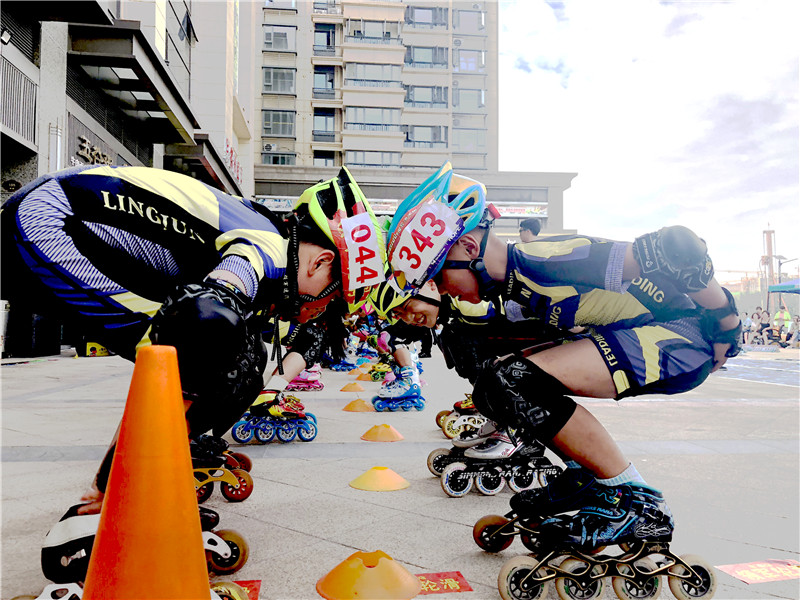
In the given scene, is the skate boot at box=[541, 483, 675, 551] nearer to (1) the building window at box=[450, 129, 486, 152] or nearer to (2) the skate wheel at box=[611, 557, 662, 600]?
(2) the skate wheel at box=[611, 557, 662, 600]

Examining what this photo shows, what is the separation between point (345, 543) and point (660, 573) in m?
1.19

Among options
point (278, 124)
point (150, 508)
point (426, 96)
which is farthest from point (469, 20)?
point (150, 508)

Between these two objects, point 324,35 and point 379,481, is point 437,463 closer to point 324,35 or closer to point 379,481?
point 379,481

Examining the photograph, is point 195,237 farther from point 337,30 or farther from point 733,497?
point 337,30

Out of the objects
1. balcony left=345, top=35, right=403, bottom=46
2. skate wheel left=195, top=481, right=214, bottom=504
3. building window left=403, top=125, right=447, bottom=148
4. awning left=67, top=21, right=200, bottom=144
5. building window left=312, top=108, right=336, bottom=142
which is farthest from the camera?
building window left=403, top=125, right=447, bottom=148

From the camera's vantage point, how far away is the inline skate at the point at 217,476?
9.03 ft

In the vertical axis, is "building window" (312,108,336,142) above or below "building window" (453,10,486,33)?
below

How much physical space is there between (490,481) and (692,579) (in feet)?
4.66

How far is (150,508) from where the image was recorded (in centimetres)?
134

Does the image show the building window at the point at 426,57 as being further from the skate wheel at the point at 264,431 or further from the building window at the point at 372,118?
the skate wheel at the point at 264,431

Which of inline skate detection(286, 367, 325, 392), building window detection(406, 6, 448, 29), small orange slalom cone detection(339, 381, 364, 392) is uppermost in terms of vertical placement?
building window detection(406, 6, 448, 29)

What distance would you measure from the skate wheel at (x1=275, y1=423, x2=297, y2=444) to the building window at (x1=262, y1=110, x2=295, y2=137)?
1894 inches

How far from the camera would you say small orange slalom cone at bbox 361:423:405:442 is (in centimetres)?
461

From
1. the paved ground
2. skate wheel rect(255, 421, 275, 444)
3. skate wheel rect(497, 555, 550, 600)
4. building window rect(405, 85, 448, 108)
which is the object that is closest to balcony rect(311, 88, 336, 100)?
→ building window rect(405, 85, 448, 108)
